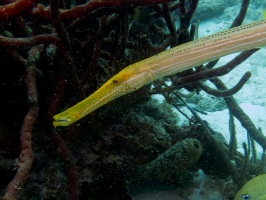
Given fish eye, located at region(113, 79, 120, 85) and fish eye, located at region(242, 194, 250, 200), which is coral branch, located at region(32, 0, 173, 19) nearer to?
fish eye, located at region(113, 79, 120, 85)

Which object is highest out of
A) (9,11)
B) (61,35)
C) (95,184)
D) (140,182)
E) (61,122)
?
(9,11)

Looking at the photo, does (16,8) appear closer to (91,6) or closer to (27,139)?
(91,6)

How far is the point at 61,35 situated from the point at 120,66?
1183 millimetres

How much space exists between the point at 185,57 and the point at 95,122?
1785mm

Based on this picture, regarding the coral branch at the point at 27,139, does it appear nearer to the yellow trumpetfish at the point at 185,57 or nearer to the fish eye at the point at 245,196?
the yellow trumpetfish at the point at 185,57

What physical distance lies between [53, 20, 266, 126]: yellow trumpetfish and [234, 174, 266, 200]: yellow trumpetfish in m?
1.98

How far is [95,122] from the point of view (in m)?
3.18

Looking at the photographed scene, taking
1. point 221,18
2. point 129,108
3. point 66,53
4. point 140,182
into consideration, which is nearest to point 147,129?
point 129,108

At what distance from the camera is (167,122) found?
15.5ft

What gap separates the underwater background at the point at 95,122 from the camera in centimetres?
235

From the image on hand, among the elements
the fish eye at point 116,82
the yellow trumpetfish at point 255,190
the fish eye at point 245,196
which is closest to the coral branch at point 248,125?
the yellow trumpetfish at point 255,190

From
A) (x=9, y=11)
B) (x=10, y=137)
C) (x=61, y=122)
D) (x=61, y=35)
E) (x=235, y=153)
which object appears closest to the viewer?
(x=61, y=122)

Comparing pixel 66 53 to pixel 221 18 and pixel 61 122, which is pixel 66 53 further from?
pixel 221 18

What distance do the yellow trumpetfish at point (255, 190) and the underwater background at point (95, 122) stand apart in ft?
2.29
